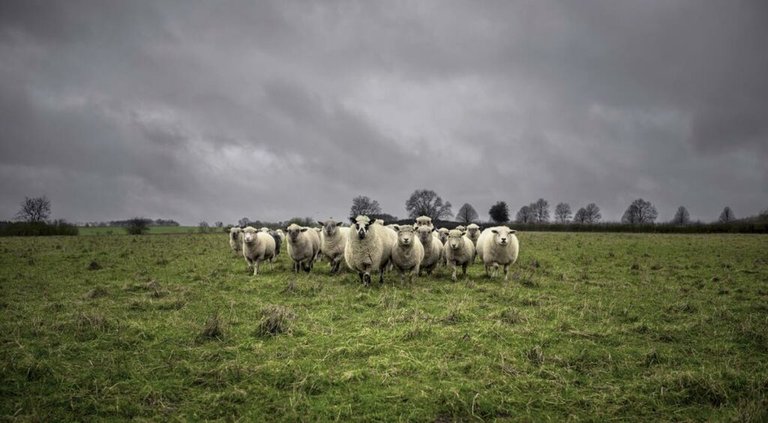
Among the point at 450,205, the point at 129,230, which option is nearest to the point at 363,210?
the point at 450,205

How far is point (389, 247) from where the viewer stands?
44.5 feet

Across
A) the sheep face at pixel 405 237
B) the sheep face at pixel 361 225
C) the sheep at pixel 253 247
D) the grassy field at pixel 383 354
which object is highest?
the sheep face at pixel 361 225

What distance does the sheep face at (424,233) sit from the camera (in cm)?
1402

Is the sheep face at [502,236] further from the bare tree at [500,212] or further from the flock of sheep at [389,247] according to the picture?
the bare tree at [500,212]

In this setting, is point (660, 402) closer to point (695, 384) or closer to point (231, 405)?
point (695, 384)

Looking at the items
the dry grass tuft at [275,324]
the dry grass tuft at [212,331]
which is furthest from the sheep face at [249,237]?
the dry grass tuft at [212,331]

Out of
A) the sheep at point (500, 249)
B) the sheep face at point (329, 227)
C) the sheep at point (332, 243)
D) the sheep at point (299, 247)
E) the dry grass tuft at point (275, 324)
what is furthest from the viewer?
the sheep at point (299, 247)

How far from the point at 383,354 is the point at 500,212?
94111mm

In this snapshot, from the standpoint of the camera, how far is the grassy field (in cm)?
454

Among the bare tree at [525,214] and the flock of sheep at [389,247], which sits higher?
the bare tree at [525,214]

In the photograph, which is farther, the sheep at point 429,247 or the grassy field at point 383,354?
the sheep at point 429,247

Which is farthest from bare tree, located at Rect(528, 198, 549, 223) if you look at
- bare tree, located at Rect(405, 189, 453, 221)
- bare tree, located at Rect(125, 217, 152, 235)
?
bare tree, located at Rect(125, 217, 152, 235)

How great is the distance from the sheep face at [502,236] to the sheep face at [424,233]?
2.58 metres

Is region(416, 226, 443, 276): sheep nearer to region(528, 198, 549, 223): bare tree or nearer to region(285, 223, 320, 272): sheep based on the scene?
region(285, 223, 320, 272): sheep
